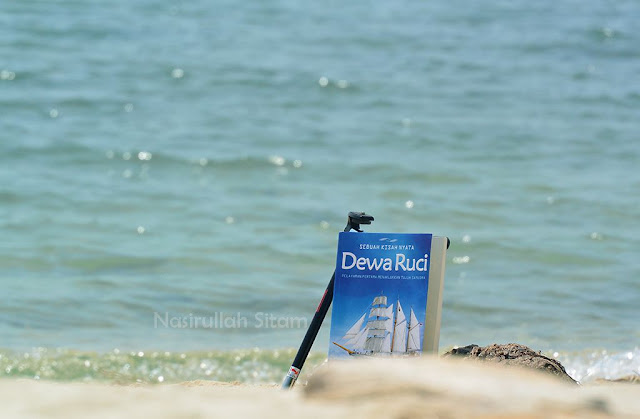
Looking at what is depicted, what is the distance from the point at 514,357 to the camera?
336 centimetres

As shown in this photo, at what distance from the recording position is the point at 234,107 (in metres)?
12.0

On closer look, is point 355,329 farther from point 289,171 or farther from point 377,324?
point 289,171

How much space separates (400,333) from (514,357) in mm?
477

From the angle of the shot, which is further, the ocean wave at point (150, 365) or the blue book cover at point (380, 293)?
the ocean wave at point (150, 365)

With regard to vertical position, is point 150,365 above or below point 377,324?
below

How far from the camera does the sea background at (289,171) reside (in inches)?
236

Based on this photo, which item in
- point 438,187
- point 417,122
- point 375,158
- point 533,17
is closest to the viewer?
point 438,187

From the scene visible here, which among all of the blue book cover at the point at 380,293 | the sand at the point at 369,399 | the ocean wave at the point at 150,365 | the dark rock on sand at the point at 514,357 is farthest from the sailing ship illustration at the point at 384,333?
the ocean wave at the point at 150,365

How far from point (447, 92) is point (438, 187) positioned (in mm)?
3941

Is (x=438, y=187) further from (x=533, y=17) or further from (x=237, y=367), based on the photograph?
(x=533, y=17)

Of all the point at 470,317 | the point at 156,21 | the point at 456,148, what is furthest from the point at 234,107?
the point at 470,317

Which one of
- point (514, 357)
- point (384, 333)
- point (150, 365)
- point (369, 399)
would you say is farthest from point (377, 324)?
point (150, 365)

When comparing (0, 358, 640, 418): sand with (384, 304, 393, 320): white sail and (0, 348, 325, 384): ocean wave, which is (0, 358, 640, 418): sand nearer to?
(384, 304, 393, 320): white sail

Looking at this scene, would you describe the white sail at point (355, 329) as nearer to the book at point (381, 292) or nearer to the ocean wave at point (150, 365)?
the book at point (381, 292)
